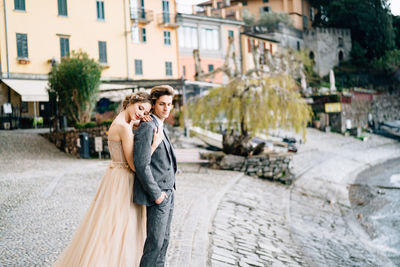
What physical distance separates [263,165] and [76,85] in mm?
9240

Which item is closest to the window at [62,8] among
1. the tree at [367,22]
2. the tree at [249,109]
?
the tree at [249,109]

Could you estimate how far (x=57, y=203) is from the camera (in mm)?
8633

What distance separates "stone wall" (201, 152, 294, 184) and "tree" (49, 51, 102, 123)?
24.1ft

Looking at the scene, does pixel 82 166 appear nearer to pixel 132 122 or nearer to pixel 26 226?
pixel 26 226

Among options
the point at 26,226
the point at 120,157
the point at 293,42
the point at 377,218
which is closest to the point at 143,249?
the point at 120,157

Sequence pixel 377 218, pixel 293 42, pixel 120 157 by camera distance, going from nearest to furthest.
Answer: pixel 120 157
pixel 377 218
pixel 293 42

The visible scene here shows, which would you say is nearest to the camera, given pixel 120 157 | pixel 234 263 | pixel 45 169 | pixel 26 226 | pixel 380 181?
pixel 120 157

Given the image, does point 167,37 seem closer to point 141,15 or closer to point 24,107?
point 141,15

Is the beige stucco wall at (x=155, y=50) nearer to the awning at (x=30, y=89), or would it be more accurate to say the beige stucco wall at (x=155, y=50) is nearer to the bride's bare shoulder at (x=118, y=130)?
the awning at (x=30, y=89)

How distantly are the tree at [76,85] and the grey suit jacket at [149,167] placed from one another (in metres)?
15.8

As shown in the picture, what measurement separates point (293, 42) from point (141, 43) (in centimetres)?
2903

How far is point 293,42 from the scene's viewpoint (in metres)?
55.8

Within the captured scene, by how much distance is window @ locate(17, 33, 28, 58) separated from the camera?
25.7 m

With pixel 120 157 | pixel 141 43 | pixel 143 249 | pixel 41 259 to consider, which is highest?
pixel 141 43
